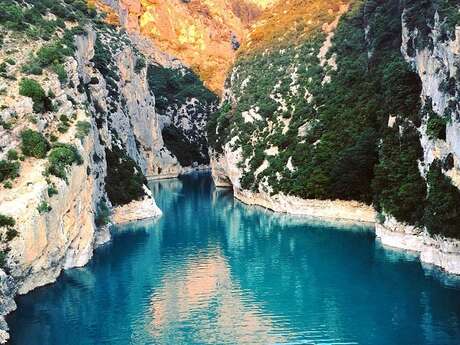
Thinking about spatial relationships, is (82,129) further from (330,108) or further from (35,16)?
(330,108)

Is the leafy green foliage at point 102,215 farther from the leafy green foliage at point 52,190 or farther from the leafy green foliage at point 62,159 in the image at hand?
the leafy green foliage at point 52,190

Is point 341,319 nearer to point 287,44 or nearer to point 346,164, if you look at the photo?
point 346,164

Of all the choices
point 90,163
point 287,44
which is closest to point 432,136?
point 90,163

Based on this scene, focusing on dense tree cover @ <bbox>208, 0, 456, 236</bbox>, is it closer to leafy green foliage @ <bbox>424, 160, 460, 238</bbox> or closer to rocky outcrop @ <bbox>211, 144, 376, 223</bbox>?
leafy green foliage @ <bbox>424, 160, 460, 238</bbox>

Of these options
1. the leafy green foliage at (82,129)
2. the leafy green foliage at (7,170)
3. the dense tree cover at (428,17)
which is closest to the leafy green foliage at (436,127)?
the dense tree cover at (428,17)

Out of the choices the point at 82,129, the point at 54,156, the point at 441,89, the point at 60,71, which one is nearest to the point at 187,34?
the point at 60,71
